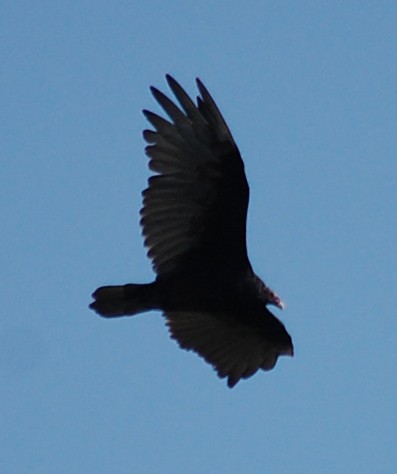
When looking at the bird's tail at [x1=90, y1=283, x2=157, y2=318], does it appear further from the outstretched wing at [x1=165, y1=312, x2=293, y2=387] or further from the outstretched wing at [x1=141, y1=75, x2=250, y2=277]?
the outstretched wing at [x1=165, y1=312, x2=293, y2=387]

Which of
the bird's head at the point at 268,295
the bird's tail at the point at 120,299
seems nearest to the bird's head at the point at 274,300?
the bird's head at the point at 268,295

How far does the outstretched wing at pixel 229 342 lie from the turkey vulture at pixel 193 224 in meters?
0.22

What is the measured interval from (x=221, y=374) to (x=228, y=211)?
60.9 inches

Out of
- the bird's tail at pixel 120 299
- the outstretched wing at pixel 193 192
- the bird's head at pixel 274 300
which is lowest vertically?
the bird's head at pixel 274 300

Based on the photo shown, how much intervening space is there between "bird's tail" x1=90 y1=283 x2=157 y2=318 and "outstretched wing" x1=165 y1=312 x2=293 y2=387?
518 millimetres

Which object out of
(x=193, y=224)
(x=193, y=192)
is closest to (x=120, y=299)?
(x=193, y=224)

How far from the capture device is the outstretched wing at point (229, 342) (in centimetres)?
2478

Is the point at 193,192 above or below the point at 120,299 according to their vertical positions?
above

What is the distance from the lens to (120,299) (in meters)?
24.3

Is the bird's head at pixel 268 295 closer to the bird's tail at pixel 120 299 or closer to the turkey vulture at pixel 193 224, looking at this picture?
the turkey vulture at pixel 193 224

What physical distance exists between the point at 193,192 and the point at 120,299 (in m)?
1.15

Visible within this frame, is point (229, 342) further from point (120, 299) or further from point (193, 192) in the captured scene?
point (193, 192)

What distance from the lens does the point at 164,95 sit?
24125 mm

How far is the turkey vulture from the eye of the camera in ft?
79.6
